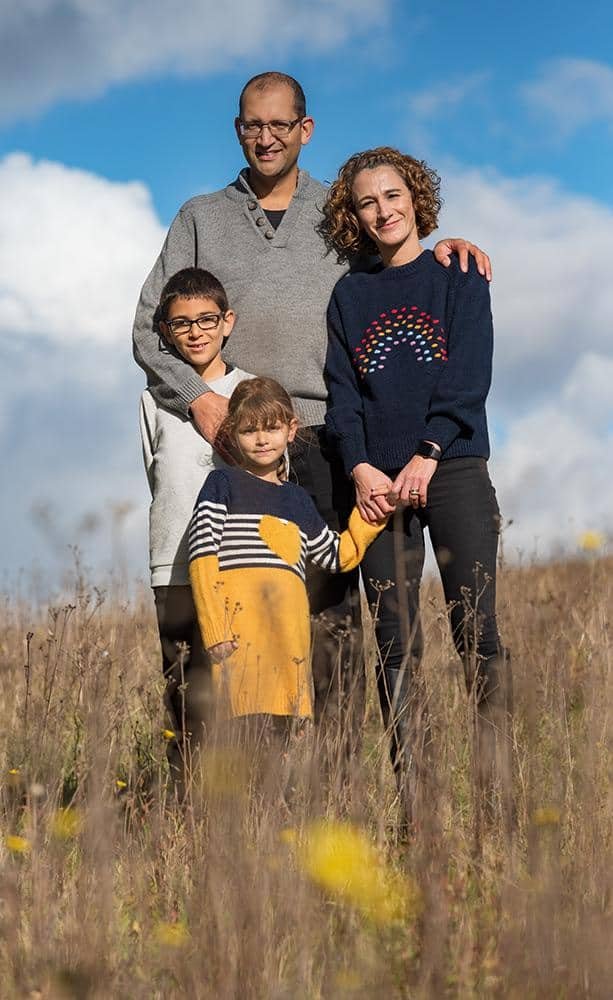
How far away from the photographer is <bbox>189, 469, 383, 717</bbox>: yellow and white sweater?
3.42 meters

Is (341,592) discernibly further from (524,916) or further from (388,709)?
(524,916)

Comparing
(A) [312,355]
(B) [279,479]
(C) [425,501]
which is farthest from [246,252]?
(C) [425,501]

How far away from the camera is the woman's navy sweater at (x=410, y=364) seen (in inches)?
145

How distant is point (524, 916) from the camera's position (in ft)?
6.63

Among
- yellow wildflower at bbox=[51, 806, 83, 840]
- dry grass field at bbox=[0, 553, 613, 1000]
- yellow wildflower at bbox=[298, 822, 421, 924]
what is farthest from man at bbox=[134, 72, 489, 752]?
yellow wildflower at bbox=[298, 822, 421, 924]

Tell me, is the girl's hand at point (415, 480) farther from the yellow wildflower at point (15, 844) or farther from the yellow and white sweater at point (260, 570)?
the yellow wildflower at point (15, 844)

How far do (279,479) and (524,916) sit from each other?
2.05 m

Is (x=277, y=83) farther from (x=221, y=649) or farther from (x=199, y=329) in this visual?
(x=221, y=649)

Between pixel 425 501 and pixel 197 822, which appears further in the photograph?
pixel 425 501

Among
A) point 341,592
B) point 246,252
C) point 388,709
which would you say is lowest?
point 388,709

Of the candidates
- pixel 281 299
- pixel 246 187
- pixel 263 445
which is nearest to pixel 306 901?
pixel 263 445

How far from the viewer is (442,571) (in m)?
3.69

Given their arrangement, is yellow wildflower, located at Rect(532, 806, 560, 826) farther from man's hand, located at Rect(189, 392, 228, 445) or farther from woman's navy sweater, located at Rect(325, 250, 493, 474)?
man's hand, located at Rect(189, 392, 228, 445)

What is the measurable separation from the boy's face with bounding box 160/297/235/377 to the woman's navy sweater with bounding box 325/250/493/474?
0.41m
